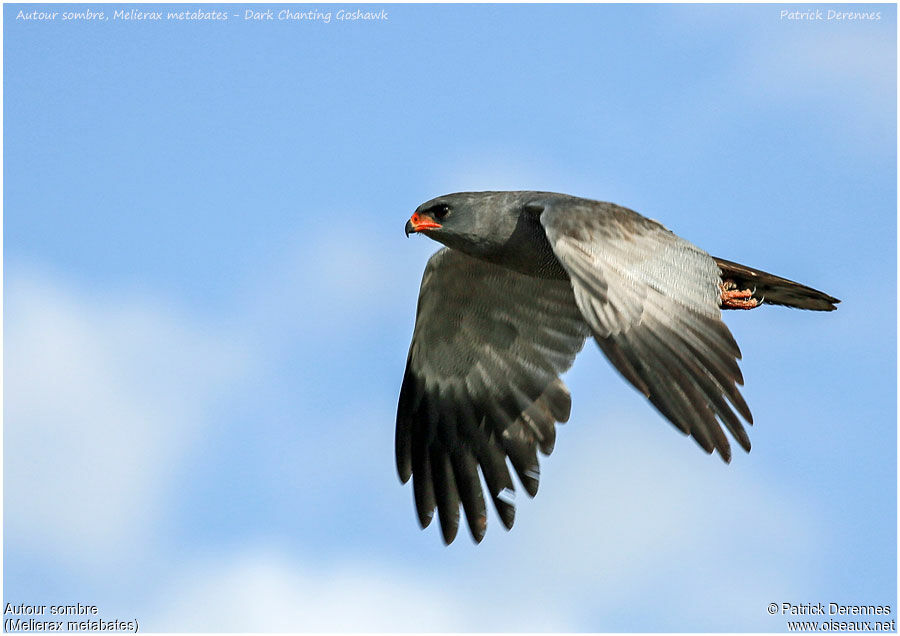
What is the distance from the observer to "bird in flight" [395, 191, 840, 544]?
781cm

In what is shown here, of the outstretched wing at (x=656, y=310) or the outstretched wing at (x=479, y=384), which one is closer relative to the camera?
the outstretched wing at (x=656, y=310)

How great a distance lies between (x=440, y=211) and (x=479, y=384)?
181 centimetres

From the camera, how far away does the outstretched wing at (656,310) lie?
7.68 m

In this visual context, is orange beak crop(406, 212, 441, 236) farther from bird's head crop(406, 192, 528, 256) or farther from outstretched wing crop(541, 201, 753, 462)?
outstretched wing crop(541, 201, 753, 462)

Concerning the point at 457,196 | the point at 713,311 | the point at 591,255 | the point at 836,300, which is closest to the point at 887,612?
the point at 836,300

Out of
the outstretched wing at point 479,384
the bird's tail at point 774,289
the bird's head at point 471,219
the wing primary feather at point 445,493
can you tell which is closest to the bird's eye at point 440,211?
the bird's head at point 471,219

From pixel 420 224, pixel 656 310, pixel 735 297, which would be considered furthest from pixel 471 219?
pixel 735 297

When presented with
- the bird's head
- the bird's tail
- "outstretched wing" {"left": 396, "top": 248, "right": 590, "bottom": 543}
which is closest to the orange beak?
the bird's head

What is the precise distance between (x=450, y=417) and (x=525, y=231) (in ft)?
6.66

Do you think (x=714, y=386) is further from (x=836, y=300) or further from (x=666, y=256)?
(x=836, y=300)

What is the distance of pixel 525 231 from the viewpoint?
918 cm

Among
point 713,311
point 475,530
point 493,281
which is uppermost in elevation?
point 713,311

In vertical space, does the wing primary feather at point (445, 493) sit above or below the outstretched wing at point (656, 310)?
below

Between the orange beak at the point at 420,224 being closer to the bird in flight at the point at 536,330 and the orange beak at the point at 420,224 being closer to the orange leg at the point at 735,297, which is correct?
the bird in flight at the point at 536,330
